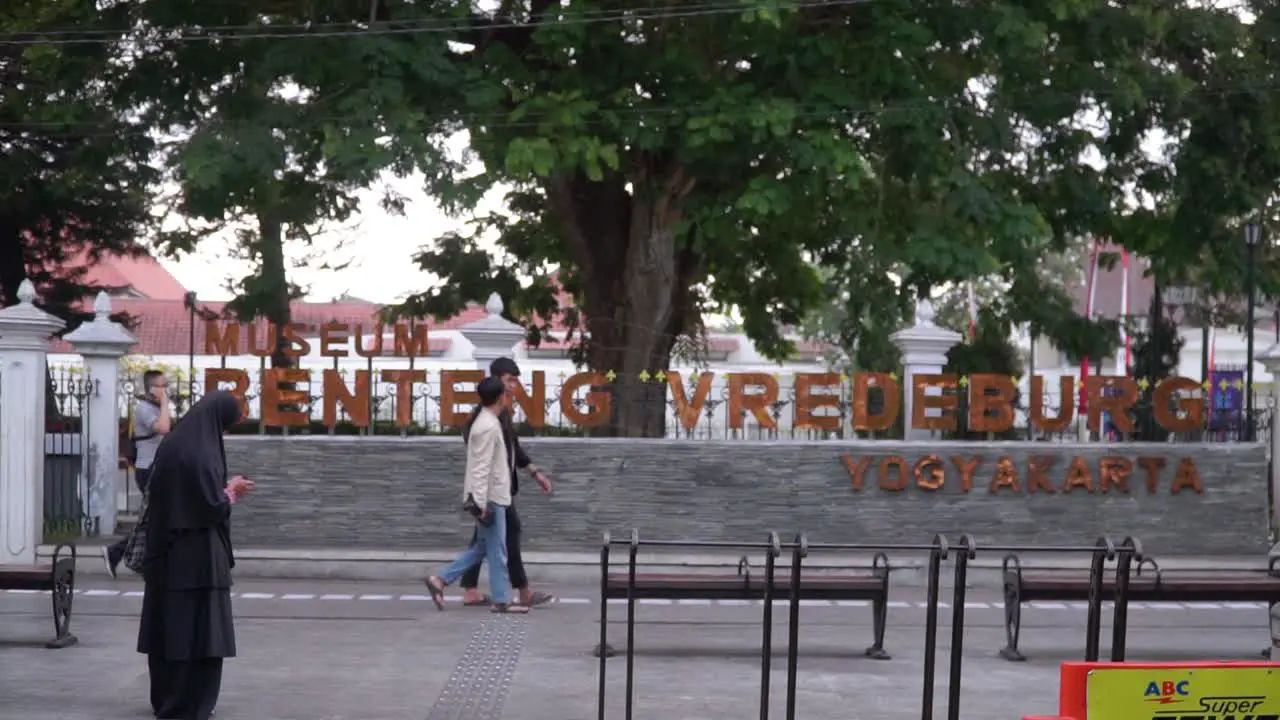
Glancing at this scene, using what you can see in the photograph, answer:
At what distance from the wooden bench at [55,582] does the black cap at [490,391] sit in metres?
3.41

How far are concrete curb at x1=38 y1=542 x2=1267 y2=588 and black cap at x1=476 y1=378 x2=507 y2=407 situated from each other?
10.8 feet

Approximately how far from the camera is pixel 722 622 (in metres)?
14.4

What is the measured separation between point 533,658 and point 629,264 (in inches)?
482

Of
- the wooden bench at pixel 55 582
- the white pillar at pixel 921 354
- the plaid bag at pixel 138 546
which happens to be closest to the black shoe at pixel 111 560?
the wooden bench at pixel 55 582

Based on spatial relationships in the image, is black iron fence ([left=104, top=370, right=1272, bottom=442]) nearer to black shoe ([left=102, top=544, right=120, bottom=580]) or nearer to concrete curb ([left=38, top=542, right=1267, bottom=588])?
concrete curb ([left=38, top=542, right=1267, bottom=588])

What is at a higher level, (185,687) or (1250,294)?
(1250,294)

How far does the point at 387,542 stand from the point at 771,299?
1284cm

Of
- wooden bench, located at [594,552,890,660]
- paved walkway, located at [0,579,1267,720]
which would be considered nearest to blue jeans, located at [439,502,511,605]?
paved walkway, located at [0,579,1267,720]

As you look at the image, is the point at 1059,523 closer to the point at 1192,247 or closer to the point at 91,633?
the point at 1192,247

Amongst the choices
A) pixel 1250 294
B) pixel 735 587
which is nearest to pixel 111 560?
pixel 735 587

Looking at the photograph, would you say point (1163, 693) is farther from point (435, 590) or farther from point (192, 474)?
point (435, 590)

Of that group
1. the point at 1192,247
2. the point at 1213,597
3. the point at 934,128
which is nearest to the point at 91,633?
the point at 1213,597

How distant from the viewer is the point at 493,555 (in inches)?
558

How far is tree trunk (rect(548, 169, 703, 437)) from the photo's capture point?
23.5m
